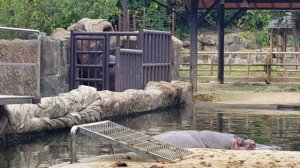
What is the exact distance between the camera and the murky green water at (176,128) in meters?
10.9

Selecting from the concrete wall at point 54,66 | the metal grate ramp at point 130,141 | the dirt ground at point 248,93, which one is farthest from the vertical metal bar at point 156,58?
the metal grate ramp at point 130,141

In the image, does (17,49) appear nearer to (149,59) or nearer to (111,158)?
(111,158)

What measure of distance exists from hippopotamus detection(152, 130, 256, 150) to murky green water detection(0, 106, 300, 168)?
0.94 meters

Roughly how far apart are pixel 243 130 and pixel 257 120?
7.13 feet

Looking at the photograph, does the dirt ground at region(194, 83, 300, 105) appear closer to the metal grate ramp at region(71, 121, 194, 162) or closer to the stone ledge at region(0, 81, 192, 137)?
the stone ledge at region(0, 81, 192, 137)

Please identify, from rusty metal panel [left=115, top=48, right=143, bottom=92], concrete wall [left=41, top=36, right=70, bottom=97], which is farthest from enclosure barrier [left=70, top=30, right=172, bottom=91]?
concrete wall [left=41, top=36, right=70, bottom=97]

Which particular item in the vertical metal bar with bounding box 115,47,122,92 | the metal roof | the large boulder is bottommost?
the vertical metal bar with bounding box 115,47,122,92

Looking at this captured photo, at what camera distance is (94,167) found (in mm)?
8695

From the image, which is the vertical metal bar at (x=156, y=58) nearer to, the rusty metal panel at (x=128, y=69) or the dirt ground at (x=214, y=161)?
the rusty metal panel at (x=128, y=69)

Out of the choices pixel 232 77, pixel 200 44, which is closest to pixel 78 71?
pixel 232 77

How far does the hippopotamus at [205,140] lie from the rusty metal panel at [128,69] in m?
7.56

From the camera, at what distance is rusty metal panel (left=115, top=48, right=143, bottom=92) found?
1889cm

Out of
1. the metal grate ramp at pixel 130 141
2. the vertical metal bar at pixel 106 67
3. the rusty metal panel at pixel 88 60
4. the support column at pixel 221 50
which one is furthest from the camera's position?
the support column at pixel 221 50

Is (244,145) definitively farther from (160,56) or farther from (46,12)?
(46,12)
